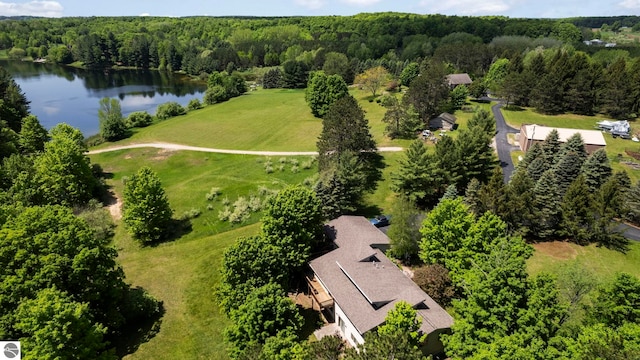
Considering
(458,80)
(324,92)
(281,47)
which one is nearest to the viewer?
(324,92)

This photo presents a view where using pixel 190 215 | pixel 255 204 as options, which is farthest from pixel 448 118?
pixel 190 215

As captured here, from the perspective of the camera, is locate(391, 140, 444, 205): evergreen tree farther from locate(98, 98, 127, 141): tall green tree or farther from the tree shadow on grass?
locate(98, 98, 127, 141): tall green tree

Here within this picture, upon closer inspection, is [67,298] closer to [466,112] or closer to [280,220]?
[280,220]

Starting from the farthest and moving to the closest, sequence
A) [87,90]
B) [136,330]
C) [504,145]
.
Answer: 1. [87,90]
2. [504,145]
3. [136,330]

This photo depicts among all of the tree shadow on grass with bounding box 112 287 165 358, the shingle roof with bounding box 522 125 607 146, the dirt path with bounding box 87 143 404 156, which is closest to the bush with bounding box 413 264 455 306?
the tree shadow on grass with bounding box 112 287 165 358

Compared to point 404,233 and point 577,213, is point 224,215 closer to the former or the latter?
point 404,233

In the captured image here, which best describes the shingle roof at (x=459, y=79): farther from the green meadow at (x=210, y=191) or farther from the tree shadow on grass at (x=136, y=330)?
the tree shadow on grass at (x=136, y=330)
